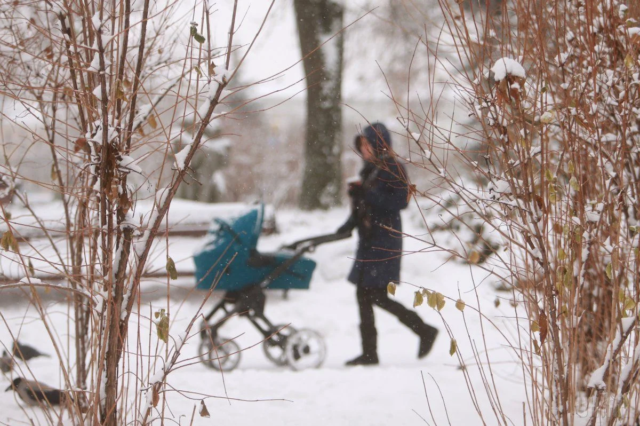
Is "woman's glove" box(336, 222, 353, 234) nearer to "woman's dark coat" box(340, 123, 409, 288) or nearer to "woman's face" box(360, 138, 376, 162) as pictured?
"woman's dark coat" box(340, 123, 409, 288)

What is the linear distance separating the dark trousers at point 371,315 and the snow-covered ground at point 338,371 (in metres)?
0.21

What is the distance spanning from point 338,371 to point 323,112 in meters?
5.38

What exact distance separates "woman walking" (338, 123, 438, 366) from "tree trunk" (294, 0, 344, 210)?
173 inches

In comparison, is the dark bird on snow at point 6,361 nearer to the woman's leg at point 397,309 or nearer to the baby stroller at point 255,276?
the baby stroller at point 255,276

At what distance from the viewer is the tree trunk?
8.30 metres

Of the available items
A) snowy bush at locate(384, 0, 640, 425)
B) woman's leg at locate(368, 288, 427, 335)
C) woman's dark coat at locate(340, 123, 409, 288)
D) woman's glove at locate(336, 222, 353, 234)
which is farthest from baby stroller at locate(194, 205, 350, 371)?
snowy bush at locate(384, 0, 640, 425)

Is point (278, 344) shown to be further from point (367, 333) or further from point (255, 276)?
point (367, 333)

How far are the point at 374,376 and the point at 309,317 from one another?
2.14 meters

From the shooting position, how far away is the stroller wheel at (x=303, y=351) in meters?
4.25

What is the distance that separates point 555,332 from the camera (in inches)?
72.9

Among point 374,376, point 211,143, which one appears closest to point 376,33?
point 211,143

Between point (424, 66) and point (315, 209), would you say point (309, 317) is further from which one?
point (424, 66)

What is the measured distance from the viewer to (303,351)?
4.28m

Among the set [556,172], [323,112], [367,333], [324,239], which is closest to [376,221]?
[324,239]
